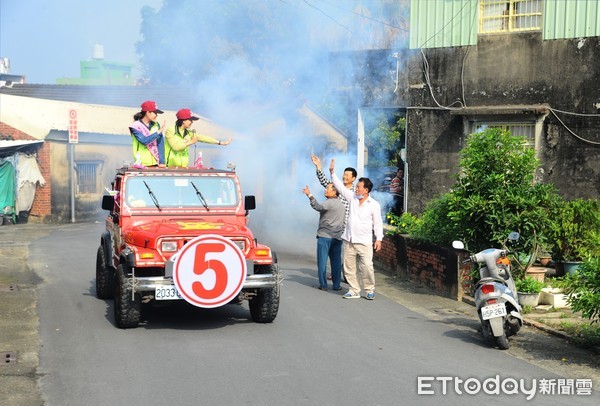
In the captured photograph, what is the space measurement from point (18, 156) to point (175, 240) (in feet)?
60.0

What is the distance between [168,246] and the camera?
902 centimetres

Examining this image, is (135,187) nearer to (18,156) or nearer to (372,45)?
(372,45)

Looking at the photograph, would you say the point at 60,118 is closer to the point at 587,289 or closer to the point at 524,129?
the point at 524,129

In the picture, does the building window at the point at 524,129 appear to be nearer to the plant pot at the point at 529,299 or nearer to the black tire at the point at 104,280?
the plant pot at the point at 529,299

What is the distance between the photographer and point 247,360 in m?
7.77

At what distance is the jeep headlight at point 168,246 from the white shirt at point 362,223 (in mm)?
3721

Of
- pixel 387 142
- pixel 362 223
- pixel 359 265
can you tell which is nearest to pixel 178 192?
pixel 362 223

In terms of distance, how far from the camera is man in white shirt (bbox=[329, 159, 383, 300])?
11.8 m

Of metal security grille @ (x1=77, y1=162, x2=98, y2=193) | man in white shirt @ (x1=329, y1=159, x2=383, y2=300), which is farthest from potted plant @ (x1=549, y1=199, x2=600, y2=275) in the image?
metal security grille @ (x1=77, y1=162, x2=98, y2=193)

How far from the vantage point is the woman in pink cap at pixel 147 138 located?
37.2ft

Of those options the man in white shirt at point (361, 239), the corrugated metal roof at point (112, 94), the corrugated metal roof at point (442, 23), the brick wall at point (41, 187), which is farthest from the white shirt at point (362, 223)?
the corrugated metal roof at point (112, 94)

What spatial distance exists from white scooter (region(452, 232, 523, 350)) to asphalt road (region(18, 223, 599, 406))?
0.27 meters

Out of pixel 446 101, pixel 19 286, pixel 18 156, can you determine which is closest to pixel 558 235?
pixel 446 101

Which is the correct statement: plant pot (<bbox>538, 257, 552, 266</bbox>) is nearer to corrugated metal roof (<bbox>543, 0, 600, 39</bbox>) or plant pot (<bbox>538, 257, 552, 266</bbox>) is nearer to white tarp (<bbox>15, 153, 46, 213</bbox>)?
corrugated metal roof (<bbox>543, 0, 600, 39</bbox>)
